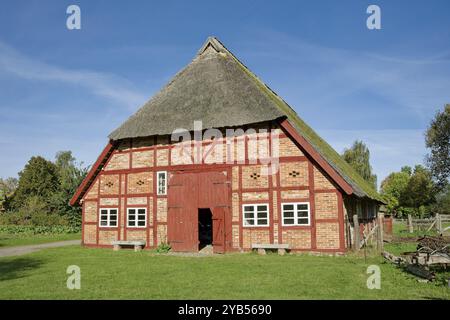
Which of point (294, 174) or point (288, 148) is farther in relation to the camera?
point (288, 148)

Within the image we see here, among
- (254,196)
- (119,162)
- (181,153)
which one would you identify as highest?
(181,153)

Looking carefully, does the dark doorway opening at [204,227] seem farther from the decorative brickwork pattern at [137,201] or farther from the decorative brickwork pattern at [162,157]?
the decorative brickwork pattern at [162,157]

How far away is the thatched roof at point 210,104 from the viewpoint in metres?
16.8

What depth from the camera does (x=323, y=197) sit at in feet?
50.8

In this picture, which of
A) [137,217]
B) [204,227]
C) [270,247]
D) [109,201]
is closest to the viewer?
[270,247]

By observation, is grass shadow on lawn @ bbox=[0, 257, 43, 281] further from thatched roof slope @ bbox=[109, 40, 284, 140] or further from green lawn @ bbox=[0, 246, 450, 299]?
thatched roof slope @ bbox=[109, 40, 284, 140]

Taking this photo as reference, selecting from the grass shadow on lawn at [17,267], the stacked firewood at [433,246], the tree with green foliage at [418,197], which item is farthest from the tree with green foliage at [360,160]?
the grass shadow on lawn at [17,267]

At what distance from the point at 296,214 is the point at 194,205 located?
472 cm

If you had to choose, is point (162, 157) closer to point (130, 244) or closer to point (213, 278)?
point (130, 244)

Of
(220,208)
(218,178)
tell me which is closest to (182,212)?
(220,208)

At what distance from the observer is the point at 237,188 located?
16.9m

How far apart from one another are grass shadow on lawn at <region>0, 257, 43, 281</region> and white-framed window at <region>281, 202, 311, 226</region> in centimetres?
961

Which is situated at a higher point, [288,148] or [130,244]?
[288,148]
